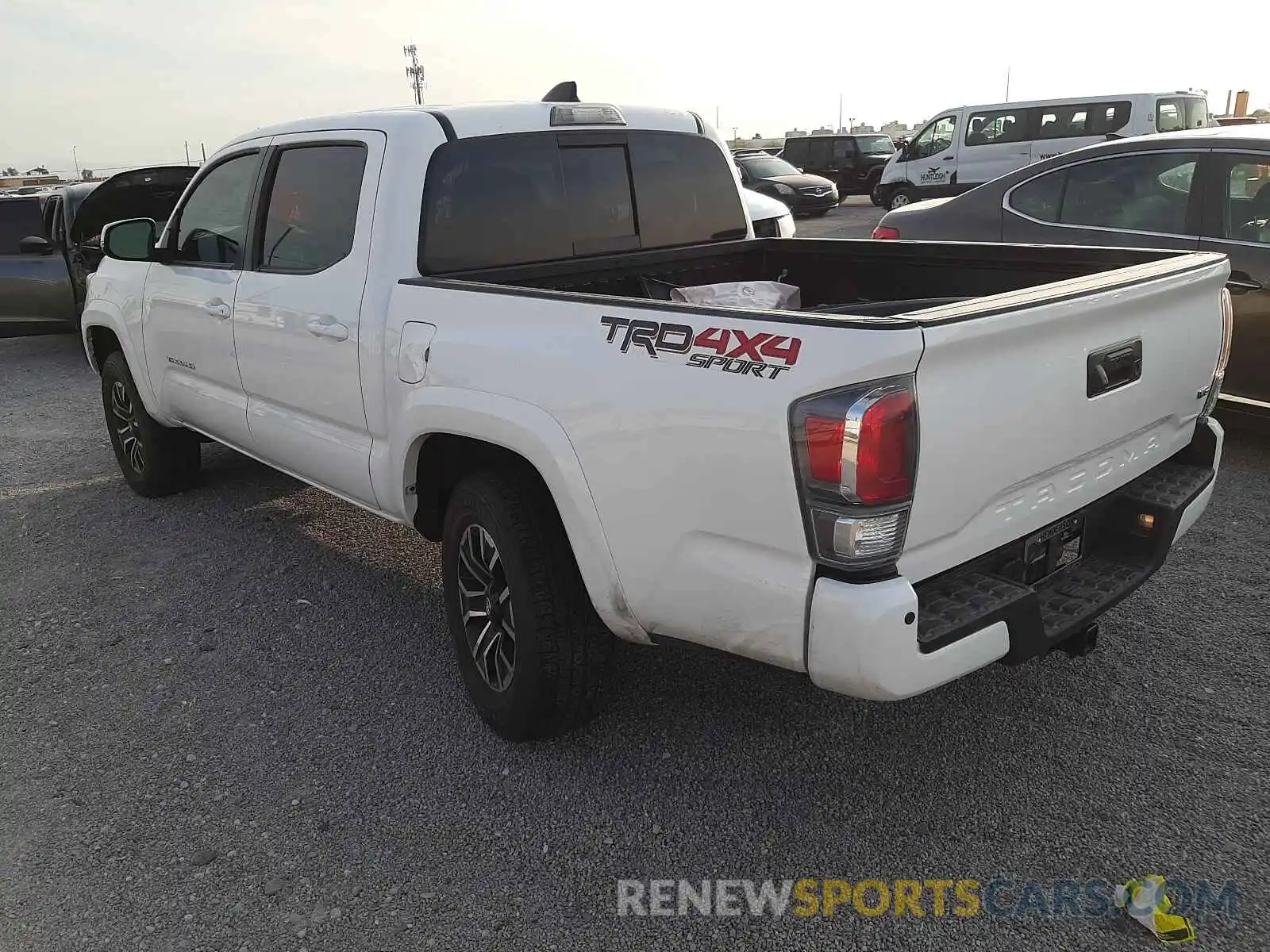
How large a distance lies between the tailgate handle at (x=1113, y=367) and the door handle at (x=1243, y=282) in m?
3.05

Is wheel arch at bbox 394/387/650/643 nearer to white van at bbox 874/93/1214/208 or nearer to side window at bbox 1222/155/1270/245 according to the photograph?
side window at bbox 1222/155/1270/245

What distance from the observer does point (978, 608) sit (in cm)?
238

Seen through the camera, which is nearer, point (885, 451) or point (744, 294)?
point (885, 451)

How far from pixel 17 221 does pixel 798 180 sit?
15975mm

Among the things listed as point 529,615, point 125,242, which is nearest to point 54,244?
point 125,242

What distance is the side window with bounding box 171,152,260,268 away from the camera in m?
4.41

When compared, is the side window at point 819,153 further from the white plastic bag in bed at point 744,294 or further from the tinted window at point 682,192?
the white plastic bag in bed at point 744,294

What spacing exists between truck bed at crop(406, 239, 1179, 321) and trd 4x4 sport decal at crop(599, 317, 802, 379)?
53 cm

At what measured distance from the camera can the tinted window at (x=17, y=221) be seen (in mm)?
10391

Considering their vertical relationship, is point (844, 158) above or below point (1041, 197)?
below

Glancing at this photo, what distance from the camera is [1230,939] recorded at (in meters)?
2.34

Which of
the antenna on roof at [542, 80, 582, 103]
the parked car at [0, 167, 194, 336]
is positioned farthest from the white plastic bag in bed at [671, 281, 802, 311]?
the parked car at [0, 167, 194, 336]

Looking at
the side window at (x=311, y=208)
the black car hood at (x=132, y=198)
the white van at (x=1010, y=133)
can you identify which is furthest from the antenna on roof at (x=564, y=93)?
the white van at (x=1010, y=133)

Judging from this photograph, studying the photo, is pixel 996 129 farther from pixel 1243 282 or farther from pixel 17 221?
pixel 17 221
